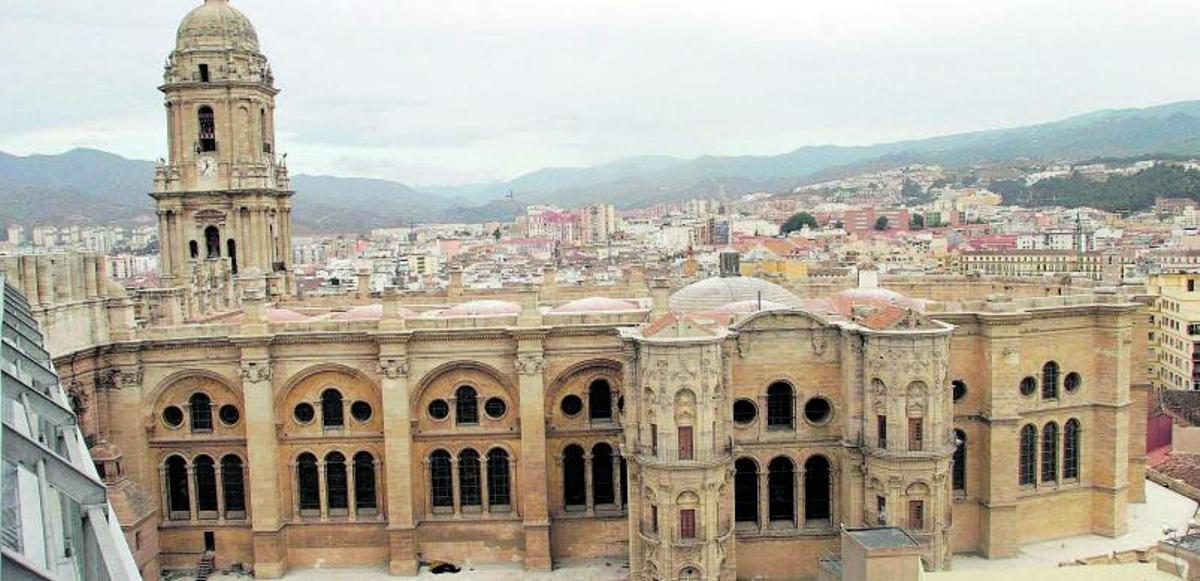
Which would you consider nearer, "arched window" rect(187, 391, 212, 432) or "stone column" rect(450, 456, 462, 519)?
"stone column" rect(450, 456, 462, 519)

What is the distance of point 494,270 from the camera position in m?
120

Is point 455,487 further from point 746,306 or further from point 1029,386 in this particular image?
point 1029,386

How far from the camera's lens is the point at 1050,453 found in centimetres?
3522

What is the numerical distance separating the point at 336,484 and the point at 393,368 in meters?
4.90

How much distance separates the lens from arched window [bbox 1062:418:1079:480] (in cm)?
3528

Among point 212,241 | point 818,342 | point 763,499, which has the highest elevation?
point 212,241

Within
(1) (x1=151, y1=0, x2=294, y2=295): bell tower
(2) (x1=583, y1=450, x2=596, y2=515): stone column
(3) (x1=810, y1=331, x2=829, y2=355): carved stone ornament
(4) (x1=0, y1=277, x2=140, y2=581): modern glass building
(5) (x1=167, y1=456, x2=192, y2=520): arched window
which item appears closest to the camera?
(4) (x1=0, y1=277, x2=140, y2=581): modern glass building

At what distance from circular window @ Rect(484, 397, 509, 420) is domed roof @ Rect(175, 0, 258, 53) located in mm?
19638

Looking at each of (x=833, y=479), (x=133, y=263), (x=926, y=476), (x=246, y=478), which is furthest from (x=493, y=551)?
(x=133, y=263)

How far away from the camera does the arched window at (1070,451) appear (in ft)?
116

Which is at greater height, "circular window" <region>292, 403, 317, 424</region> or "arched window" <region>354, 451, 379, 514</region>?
"circular window" <region>292, 403, 317, 424</region>

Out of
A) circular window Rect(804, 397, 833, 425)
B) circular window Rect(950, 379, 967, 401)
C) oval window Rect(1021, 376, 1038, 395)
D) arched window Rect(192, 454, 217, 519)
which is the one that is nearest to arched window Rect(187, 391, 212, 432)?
arched window Rect(192, 454, 217, 519)

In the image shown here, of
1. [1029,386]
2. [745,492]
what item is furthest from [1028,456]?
[745,492]

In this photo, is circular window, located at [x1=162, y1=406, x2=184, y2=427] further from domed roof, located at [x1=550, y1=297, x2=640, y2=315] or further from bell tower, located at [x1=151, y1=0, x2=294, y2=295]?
domed roof, located at [x1=550, y1=297, x2=640, y2=315]
